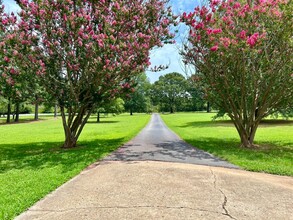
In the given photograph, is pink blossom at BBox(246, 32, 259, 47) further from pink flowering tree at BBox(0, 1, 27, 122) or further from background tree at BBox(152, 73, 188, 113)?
background tree at BBox(152, 73, 188, 113)

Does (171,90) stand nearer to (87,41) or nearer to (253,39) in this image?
(253,39)

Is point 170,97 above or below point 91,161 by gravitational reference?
above

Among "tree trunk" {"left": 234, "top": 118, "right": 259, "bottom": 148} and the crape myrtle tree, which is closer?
the crape myrtle tree

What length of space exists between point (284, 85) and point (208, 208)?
29.4 feet

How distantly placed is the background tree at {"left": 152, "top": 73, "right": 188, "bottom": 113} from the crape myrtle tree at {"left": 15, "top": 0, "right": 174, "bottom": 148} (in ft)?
245

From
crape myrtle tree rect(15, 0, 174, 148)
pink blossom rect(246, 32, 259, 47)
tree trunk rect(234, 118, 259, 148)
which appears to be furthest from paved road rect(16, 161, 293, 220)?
tree trunk rect(234, 118, 259, 148)

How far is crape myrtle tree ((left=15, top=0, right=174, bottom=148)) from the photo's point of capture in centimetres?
908

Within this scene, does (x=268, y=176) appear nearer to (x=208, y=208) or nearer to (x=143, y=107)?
(x=208, y=208)

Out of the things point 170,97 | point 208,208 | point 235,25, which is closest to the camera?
point 208,208

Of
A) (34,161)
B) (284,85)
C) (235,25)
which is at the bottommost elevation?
(34,161)

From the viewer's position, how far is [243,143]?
39.5ft

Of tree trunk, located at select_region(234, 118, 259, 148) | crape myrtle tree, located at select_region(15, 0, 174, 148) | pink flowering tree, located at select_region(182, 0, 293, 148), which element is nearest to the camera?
crape myrtle tree, located at select_region(15, 0, 174, 148)

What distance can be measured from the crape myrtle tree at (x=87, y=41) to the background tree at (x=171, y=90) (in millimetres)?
74819

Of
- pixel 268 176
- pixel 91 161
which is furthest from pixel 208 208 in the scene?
pixel 91 161
